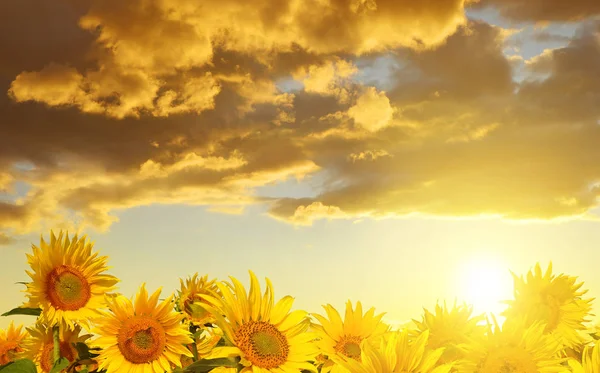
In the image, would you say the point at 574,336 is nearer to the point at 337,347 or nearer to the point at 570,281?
the point at 570,281

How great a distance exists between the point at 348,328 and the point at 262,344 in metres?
1.60

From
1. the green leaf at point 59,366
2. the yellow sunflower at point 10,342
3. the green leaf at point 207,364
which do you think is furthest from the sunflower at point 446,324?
the yellow sunflower at point 10,342

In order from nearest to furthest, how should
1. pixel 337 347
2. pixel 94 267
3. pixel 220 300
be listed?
pixel 220 300
pixel 337 347
pixel 94 267

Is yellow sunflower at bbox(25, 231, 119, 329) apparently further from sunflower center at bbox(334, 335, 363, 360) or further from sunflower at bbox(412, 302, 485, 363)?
sunflower at bbox(412, 302, 485, 363)

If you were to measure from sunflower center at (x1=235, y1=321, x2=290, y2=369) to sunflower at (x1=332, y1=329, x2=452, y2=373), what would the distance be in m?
1.09

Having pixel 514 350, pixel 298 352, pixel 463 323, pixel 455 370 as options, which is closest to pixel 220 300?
pixel 298 352

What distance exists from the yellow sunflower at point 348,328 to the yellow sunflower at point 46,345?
234cm

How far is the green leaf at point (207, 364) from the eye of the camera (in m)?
3.12

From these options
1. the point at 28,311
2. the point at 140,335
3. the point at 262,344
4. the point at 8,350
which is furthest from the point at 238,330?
the point at 8,350

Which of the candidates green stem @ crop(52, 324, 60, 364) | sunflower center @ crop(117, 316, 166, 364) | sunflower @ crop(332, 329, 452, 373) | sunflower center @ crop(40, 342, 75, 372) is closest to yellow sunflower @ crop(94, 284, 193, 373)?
sunflower center @ crop(117, 316, 166, 364)

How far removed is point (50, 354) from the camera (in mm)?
5793

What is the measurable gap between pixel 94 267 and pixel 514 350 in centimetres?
420

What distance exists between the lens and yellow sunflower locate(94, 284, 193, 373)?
17.0ft

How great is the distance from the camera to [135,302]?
543 cm
